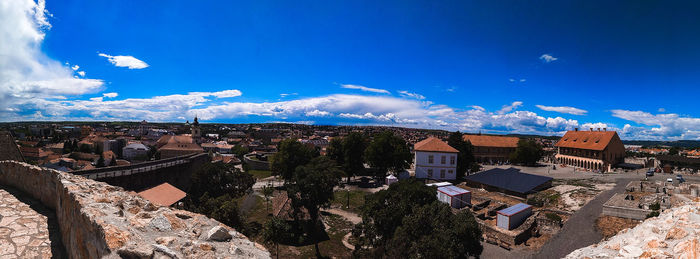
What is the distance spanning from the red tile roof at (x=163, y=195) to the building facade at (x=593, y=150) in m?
49.3

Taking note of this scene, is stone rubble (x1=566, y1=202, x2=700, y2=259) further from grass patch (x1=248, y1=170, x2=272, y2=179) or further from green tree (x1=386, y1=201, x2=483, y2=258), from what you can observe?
grass patch (x1=248, y1=170, x2=272, y2=179)

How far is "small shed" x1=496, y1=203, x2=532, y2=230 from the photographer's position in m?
17.5

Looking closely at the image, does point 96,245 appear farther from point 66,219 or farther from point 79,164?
point 79,164

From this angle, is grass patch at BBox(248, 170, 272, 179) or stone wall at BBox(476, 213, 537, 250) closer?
stone wall at BBox(476, 213, 537, 250)

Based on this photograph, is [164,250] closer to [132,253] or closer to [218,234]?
[132,253]

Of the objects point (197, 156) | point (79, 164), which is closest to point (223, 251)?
point (197, 156)

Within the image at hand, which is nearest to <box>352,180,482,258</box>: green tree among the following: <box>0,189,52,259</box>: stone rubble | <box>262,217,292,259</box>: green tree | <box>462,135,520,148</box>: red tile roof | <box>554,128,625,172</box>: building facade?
<box>262,217,292,259</box>: green tree

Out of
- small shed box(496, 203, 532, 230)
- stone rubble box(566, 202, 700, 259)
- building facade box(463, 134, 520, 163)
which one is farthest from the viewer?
building facade box(463, 134, 520, 163)

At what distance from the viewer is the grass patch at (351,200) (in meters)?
25.7

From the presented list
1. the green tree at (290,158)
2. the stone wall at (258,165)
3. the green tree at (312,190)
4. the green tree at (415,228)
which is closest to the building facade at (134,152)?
the stone wall at (258,165)

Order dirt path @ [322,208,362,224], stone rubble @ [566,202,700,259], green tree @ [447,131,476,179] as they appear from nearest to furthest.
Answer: stone rubble @ [566,202,700,259]
dirt path @ [322,208,362,224]
green tree @ [447,131,476,179]

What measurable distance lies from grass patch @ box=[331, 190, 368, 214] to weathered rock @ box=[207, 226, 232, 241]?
21.4 meters

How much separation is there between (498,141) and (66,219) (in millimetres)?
64728

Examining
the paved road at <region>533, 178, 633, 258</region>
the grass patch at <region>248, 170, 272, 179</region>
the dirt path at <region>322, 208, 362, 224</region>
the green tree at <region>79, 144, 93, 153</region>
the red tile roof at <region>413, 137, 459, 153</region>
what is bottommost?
the grass patch at <region>248, 170, 272, 179</region>
